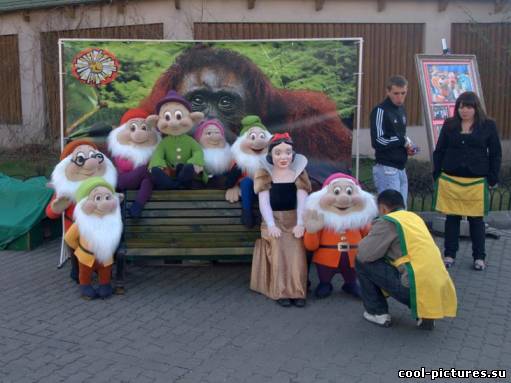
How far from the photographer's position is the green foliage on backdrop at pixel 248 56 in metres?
6.55

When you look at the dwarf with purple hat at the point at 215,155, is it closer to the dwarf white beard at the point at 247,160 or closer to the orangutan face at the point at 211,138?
the orangutan face at the point at 211,138

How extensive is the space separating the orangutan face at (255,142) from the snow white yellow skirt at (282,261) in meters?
0.76

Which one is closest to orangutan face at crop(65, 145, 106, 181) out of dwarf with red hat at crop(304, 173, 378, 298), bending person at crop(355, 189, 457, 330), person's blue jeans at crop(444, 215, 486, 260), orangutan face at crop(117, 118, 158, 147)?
orangutan face at crop(117, 118, 158, 147)

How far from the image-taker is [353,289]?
5.51 m

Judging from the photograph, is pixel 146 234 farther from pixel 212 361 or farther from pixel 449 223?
pixel 449 223

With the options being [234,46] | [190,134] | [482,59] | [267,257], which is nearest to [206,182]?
[190,134]

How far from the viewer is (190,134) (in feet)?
21.4

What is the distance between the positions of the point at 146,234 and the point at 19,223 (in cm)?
230

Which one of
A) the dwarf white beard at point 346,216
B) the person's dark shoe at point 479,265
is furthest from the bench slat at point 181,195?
the person's dark shoe at point 479,265

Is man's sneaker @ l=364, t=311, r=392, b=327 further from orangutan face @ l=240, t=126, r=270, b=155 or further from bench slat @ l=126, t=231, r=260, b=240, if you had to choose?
orangutan face @ l=240, t=126, r=270, b=155

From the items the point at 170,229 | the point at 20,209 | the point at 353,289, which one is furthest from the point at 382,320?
the point at 20,209

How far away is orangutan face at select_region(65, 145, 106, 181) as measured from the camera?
18.8ft

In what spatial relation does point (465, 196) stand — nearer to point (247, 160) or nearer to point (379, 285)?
point (379, 285)

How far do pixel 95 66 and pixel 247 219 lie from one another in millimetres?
2436
